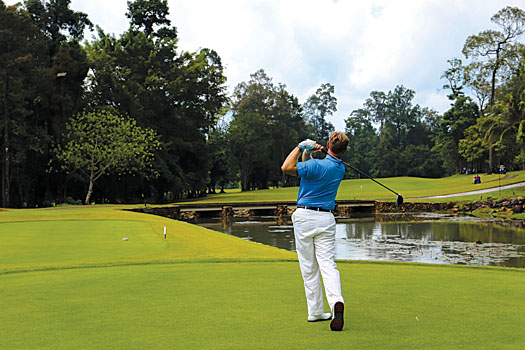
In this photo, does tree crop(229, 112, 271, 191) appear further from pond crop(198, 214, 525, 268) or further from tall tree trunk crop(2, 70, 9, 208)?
pond crop(198, 214, 525, 268)

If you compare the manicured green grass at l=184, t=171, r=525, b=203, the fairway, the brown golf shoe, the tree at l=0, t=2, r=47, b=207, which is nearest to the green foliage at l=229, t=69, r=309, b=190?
the manicured green grass at l=184, t=171, r=525, b=203

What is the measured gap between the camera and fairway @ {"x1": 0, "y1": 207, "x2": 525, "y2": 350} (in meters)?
4.84

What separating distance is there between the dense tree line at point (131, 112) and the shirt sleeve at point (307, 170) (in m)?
40.5

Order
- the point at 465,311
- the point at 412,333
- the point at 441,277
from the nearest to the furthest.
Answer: the point at 412,333 → the point at 465,311 → the point at 441,277

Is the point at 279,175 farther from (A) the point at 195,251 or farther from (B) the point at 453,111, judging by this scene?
(A) the point at 195,251

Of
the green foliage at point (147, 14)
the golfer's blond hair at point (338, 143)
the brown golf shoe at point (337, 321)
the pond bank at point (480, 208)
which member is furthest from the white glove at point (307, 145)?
the green foliage at point (147, 14)

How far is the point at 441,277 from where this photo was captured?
9.28 m

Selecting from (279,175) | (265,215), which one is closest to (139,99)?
(265,215)

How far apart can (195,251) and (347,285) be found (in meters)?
8.35

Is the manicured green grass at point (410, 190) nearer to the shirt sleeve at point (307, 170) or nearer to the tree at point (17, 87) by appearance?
→ the tree at point (17, 87)

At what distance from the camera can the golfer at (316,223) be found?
5.63m

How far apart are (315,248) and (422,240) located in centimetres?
2124

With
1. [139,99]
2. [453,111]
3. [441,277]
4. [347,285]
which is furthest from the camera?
[453,111]

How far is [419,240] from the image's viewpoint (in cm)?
2566
